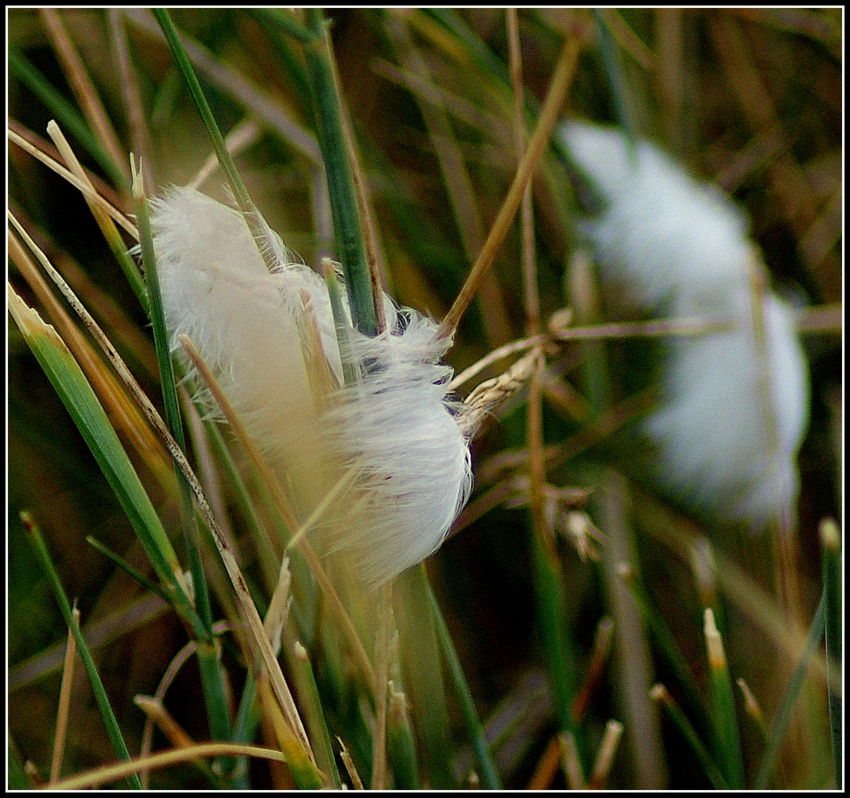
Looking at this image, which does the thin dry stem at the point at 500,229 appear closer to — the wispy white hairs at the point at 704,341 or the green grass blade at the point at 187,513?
the green grass blade at the point at 187,513

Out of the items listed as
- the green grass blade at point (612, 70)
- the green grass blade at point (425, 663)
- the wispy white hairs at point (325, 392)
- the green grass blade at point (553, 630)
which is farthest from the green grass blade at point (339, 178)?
the green grass blade at point (612, 70)

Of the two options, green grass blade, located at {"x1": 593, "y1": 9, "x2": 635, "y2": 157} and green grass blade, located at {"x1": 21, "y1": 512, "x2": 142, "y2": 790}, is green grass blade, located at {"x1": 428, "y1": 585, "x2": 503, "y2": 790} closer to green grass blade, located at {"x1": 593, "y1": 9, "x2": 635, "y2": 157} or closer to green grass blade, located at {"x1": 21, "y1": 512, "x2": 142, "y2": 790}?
green grass blade, located at {"x1": 21, "y1": 512, "x2": 142, "y2": 790}

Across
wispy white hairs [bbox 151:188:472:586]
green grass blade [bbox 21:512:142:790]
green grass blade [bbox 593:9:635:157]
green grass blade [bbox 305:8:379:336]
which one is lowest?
green grass blade [bbox 21:512:142:790]

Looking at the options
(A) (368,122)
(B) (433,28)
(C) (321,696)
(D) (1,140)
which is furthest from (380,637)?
(A) (368,122)

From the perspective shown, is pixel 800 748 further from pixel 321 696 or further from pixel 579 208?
pixel 579 208

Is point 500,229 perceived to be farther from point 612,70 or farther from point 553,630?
point 612,70

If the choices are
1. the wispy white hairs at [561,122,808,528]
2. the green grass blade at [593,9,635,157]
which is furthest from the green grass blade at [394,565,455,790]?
the green grass blade at [593,9,635,157]
